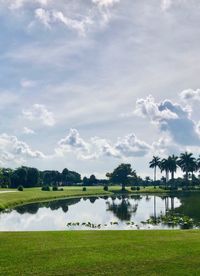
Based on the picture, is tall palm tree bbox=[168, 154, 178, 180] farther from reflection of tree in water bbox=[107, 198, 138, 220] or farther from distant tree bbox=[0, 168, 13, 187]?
reflection of tree in water bbox=[107, 198, 138, 220]

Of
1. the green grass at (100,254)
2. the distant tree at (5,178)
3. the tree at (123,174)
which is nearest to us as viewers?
the green grass at (100,254)

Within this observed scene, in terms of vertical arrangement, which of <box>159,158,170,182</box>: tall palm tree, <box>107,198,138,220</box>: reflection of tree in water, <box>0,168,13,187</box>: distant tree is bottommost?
<box>107,198,138,220</box>: reflection of tree in water

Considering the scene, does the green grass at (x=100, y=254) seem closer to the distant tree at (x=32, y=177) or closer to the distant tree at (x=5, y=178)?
the distant tree at (x=5, y=178)

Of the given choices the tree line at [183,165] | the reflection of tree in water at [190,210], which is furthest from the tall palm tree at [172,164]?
the reflection of tree in water at [190,210]

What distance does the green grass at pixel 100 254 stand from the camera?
18625 millimetres

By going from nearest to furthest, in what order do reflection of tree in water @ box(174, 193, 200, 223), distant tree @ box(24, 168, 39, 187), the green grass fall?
the green grass < reflection of tree in water @ box(174, 193, 200, 223) < distant tree @ box(24, 168, 39, 187)

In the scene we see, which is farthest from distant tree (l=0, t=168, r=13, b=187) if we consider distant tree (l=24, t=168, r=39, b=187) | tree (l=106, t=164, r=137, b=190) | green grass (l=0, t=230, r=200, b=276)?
green grass (l=0, t=230, r=200, b=276)

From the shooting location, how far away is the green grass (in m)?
18.6

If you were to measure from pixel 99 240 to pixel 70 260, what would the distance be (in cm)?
587

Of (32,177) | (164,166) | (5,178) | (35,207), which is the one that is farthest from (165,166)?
(35,207)

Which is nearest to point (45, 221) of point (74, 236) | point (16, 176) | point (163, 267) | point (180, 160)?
point (74, 236)

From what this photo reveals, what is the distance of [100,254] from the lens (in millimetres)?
21531

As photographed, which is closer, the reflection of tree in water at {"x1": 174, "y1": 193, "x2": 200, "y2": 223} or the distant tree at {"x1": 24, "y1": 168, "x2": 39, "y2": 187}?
the reflection of tree in water at {"x1": 174, "y1": 193, "x2": 200, "y2": 223}

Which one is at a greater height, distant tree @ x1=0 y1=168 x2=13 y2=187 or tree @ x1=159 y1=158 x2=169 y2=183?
tree @ x1=159 y1=158 x2=169 y2=183
